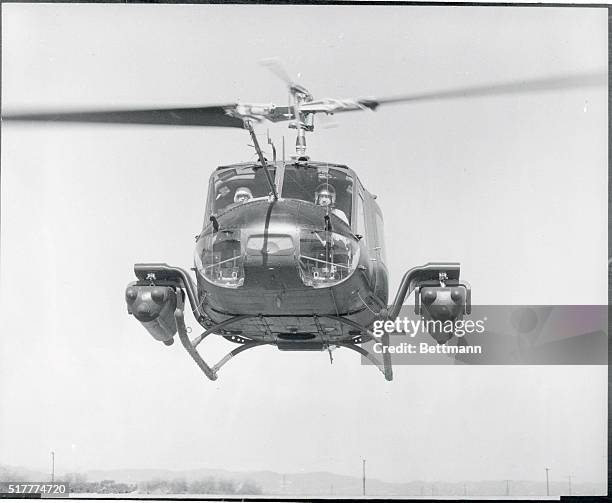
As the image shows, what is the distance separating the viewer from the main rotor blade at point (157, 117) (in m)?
5.95

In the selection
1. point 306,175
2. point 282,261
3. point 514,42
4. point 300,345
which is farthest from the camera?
point 514,42

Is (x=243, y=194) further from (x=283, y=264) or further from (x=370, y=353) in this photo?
(x=370, y=353)

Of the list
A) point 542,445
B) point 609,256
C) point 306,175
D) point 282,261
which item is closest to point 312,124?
point 306,175

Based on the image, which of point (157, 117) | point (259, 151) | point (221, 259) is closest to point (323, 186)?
point (259, 151)

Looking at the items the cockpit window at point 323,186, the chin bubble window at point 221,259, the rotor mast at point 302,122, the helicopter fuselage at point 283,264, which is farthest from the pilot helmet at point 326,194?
the chin bubble window at point 221,259

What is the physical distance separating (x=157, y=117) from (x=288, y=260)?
141cm

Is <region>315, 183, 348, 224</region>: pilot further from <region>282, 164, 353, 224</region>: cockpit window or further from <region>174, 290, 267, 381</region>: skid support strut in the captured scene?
<region>174, 290, 267, 381</region>: skid support strut

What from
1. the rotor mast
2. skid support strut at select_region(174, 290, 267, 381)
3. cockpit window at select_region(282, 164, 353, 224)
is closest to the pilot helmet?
cockpit window at select_region(282, 164, 353, 224)

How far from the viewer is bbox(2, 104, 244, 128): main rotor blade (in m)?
5.95

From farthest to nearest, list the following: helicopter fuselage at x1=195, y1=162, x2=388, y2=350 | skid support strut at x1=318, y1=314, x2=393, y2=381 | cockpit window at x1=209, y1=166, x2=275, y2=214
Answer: skid support strut at x1=318, y1=314, x2=393, y2=381 → cockpit window at x1=209, y1=166, x2=275, y2=214 → helicopter fuselage at x1=195, y1=162, x2=388, y2=350

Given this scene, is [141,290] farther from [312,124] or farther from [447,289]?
[447,289]

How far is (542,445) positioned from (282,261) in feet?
12.1

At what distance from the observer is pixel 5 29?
335 inches

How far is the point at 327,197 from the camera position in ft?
23.2
